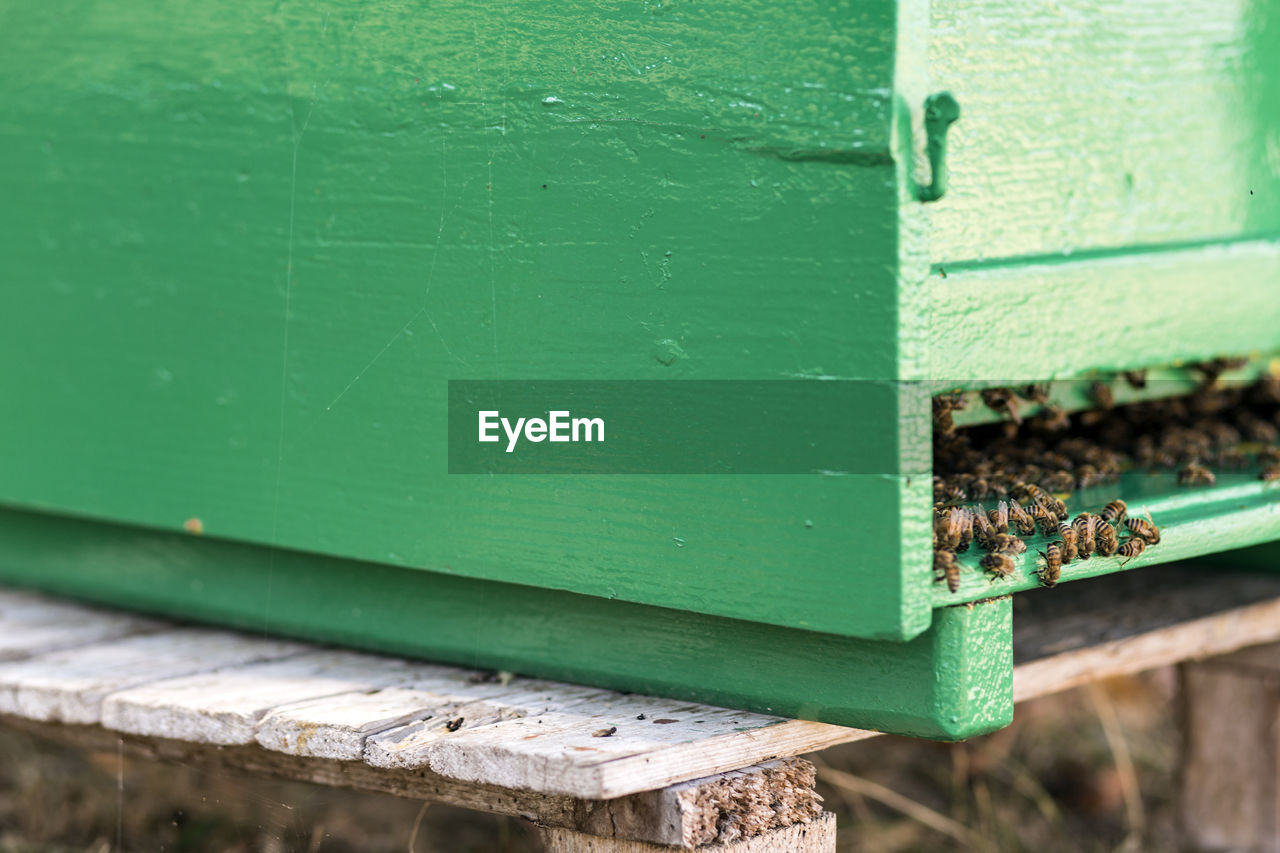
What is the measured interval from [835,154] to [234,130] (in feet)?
3.85

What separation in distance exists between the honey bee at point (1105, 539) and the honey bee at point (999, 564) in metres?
0.21

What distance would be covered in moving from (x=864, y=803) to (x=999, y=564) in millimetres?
1959

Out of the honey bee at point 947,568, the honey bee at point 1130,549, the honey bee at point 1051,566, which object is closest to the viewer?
the honey bee at point 947,568

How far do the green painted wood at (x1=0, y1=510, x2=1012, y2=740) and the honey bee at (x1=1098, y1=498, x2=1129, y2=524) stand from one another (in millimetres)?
263

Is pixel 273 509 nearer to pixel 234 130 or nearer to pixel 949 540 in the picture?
pixel 234 130

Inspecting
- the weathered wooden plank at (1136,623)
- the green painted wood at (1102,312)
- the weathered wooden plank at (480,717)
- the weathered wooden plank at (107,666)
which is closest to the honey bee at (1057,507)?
the green painted wood at (1102,312)

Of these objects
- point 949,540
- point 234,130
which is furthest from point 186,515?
point 949,540

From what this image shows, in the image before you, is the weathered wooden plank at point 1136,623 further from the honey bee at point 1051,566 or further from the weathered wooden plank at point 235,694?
the weathered wooden plank at point 235,694

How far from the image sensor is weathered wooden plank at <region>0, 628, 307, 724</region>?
244 centimetres

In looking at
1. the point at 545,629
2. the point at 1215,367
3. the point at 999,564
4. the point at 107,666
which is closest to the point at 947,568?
the point at 999,564

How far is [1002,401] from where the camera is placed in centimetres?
232

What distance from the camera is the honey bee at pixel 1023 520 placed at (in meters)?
2.06

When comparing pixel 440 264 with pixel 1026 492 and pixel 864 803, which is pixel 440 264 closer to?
pixel 1026 492

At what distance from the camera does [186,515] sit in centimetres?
254
